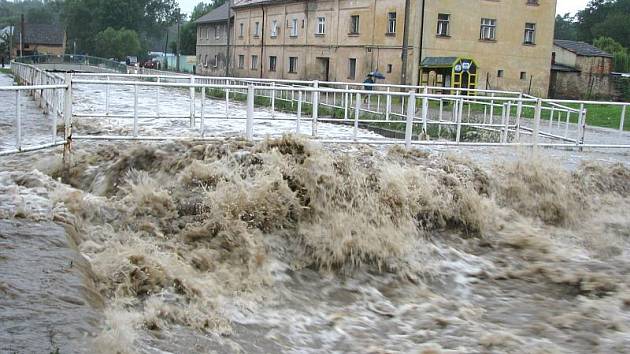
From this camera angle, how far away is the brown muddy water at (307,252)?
23.6 ft

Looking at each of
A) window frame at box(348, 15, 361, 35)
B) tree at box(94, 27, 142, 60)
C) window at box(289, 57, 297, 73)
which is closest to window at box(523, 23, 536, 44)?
window frame at box(348, 15, 361, 35)

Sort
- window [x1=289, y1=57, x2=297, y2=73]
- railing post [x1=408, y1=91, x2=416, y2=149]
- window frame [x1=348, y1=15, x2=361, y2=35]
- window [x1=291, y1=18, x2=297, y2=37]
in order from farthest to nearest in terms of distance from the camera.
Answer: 1. window [x1=289, y1=57, x2=297, y2=73]
2. window [x1=291, y1=18, x2=297, y2=37]
3. window frame [x1=348, y1=15, x2=361, y2=35]
4. railing post [x1=408, y1=91, x2=416, y2=149]

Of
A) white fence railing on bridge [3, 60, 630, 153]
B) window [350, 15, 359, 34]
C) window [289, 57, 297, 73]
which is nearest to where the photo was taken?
white fence railing on bridge [3, 60, 630, 153]

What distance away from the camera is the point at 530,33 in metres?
42.4

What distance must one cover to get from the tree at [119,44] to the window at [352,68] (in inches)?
2232

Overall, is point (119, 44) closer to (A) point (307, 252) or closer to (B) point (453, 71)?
(B) point (453, 71)

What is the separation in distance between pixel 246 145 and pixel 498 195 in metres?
4.39

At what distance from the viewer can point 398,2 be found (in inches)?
1540

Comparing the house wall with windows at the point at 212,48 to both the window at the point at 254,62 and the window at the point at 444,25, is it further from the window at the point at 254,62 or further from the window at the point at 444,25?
the window at the point at 444,25

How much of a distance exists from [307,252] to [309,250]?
0.15ft

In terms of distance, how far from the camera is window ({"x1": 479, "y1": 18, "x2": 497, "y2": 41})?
40.7m

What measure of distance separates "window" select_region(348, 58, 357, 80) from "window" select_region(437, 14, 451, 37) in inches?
238

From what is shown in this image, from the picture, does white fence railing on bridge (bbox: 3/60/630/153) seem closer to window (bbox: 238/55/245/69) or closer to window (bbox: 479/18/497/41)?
window (bbox: 479/18/497/41)

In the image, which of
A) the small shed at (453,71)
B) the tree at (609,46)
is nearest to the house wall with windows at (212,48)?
the small shed at (453,71)
